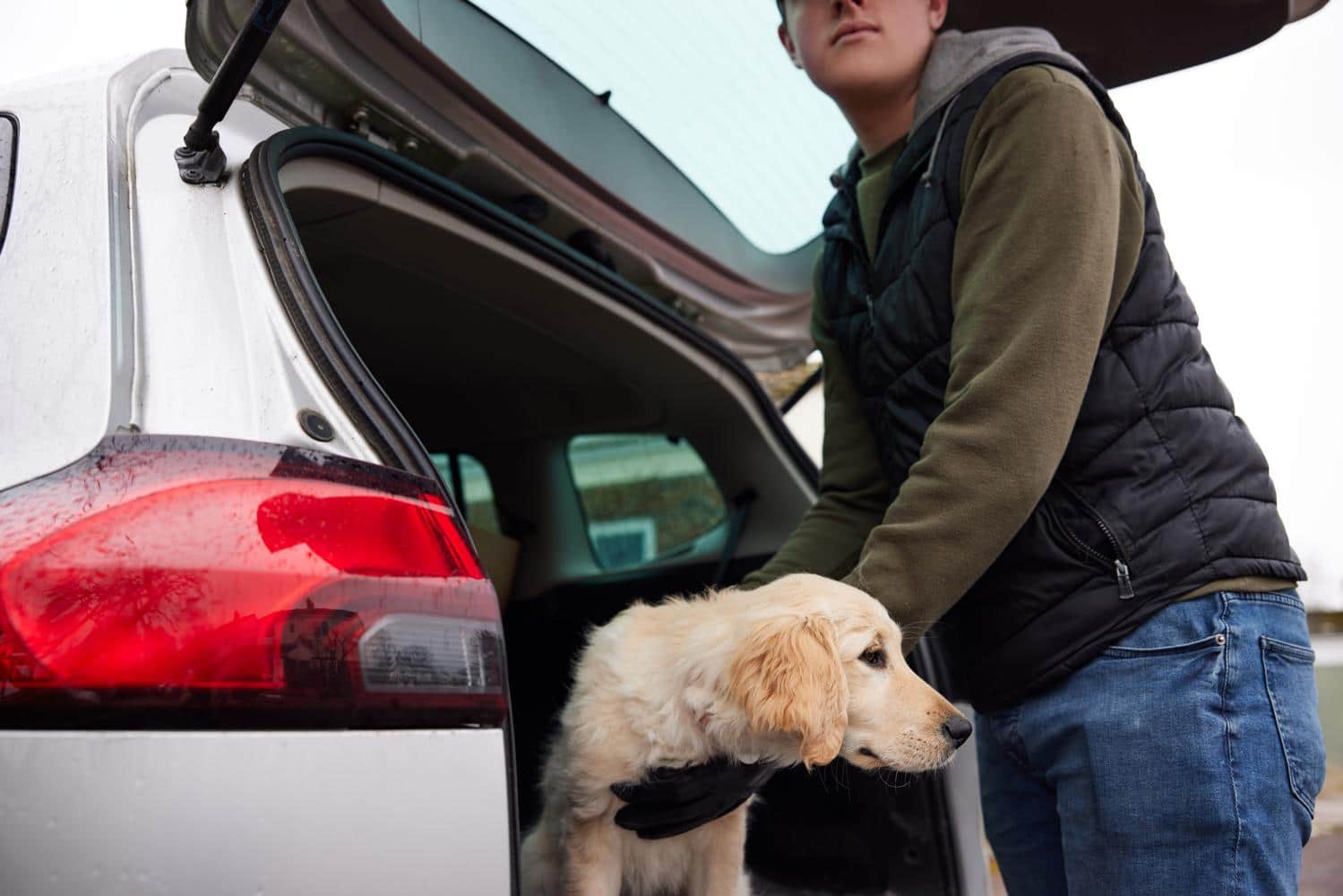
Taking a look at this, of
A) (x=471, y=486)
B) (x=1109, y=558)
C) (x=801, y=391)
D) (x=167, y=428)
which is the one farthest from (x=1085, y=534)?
(x=471, y=486)

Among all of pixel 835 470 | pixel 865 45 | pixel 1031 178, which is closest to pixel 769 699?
pixel 835 470

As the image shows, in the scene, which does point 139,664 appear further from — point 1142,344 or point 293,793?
point 1142,344

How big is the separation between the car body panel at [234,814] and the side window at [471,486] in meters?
2.97

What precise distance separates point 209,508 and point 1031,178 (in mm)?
1189

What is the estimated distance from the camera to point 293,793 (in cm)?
92

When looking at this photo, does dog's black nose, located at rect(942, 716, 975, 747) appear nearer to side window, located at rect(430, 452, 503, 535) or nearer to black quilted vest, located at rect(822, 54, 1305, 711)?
black quilted vest, located at rect(822, 54, 1305, 711)

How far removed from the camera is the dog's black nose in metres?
1.85

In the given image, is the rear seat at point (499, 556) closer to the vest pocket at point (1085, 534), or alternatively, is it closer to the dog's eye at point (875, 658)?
the dog's eye at point (875, 658)

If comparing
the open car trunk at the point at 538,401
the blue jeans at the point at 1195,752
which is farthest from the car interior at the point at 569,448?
the blue jeans at the point at 1195,752

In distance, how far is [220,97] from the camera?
133 centimetres

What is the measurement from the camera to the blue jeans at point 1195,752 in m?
1.37

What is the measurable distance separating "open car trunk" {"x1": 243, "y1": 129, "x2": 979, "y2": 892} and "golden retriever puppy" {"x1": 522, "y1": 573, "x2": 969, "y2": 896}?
323 mm

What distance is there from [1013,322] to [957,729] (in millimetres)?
813

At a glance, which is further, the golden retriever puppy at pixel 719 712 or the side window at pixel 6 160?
the golden retriever puppy at pixel 719 712
